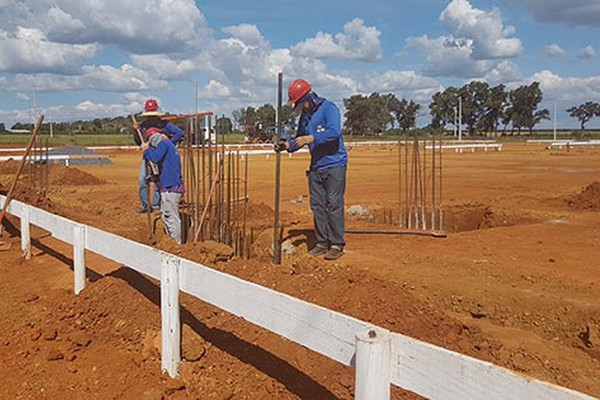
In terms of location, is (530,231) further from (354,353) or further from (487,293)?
(354,353)

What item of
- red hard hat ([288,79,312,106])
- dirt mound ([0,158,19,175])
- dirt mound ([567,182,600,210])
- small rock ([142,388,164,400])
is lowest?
small rock ([142,388,164,400])

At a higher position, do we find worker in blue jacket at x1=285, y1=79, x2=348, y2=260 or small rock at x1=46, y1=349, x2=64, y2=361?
worker in blue jacket at x1=285, y1=79, x2=348, y2=260

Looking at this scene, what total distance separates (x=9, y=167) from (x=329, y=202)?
19970mm

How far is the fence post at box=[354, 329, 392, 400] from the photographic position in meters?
2.62

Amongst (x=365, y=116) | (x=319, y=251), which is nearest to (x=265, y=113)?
(x=365, y=116)

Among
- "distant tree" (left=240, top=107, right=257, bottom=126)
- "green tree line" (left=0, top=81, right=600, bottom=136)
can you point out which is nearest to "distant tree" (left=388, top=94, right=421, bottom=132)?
"green tree line" (left=0, top=81, right=600, bottom=136)

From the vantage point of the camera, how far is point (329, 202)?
7094 mm

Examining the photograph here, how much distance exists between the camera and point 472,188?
714 inches

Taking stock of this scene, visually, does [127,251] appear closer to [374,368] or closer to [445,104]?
[374,368]

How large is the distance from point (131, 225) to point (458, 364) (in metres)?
9.70

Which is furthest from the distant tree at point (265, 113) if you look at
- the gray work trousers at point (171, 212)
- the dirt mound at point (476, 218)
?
the gray work trousers at point (171, 212)

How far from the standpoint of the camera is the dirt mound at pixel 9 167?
22.3 metres

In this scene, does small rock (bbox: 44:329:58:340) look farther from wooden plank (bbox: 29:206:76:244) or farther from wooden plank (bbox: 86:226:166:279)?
wooden plank (bbox: 29:206:76:244)

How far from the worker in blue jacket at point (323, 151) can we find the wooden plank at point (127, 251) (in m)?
2.29
